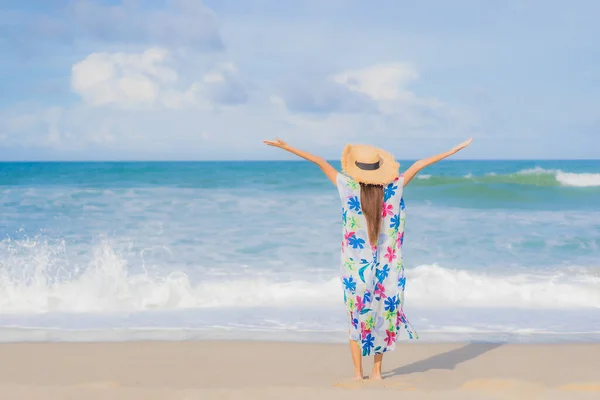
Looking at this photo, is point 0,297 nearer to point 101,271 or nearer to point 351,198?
point 101,271

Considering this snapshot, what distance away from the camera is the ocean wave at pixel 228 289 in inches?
315

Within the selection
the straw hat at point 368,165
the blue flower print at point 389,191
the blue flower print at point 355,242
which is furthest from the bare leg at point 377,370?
the straw hat at point 368,165

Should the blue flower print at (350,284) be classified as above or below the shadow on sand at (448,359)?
above

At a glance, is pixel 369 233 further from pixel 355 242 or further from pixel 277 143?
pixel 277 143

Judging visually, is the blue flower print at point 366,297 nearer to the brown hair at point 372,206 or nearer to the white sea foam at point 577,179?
the brown hair at point 372,206

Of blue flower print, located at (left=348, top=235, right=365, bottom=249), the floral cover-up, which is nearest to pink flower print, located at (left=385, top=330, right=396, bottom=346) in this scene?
the floral cover-up

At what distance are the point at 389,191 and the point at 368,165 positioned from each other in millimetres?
207

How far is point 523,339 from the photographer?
6.19m

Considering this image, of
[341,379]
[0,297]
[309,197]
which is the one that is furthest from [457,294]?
[309,197]

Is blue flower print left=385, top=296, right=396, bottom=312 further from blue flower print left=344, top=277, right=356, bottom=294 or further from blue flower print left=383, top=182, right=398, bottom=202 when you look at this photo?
blue flower print left=383, top=182, right=398, bottom=202

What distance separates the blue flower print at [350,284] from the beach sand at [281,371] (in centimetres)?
62

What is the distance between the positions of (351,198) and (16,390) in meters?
2.45

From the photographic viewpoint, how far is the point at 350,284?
433 cm

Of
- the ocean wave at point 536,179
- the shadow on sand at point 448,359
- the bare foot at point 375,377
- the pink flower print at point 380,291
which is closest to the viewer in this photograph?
the pink flower print at point 380,291
